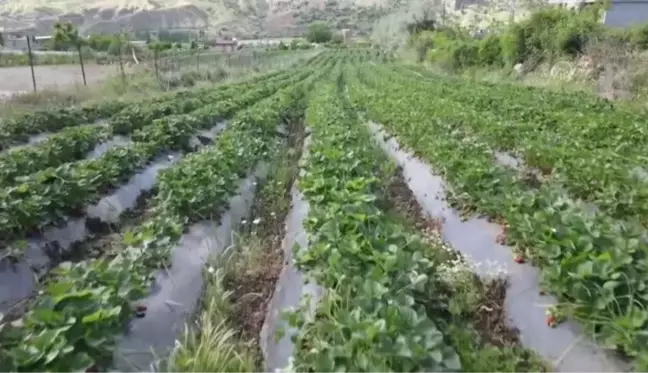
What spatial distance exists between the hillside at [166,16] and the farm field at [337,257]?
98.1 metres

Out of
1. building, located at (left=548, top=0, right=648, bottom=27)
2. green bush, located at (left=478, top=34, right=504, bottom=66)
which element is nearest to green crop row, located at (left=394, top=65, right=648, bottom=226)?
green bush, located at (left=478, top=34, right=504, bottom=66)

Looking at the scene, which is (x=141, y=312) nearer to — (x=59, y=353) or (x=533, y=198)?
(x=59, y=353)

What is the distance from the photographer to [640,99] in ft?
48.3

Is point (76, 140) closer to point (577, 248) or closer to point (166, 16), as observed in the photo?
point (577, 248)

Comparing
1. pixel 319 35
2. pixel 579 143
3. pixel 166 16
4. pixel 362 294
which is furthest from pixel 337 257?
pixel 166 16

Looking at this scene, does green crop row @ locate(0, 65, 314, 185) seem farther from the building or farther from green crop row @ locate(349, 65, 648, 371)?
the building

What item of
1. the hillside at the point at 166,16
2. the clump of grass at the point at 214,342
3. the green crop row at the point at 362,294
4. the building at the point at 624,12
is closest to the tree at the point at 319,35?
the hillside at the point at 166,16

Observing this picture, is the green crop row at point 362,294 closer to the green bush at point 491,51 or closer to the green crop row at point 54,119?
the green crop row at point 54,119

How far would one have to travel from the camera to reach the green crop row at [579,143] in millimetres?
5316

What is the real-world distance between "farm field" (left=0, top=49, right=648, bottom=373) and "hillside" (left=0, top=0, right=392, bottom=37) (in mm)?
98096

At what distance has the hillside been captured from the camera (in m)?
110

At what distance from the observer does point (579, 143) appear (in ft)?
23.7

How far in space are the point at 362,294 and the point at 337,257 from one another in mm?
557

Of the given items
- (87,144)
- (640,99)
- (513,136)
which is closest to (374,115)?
(513,136)
